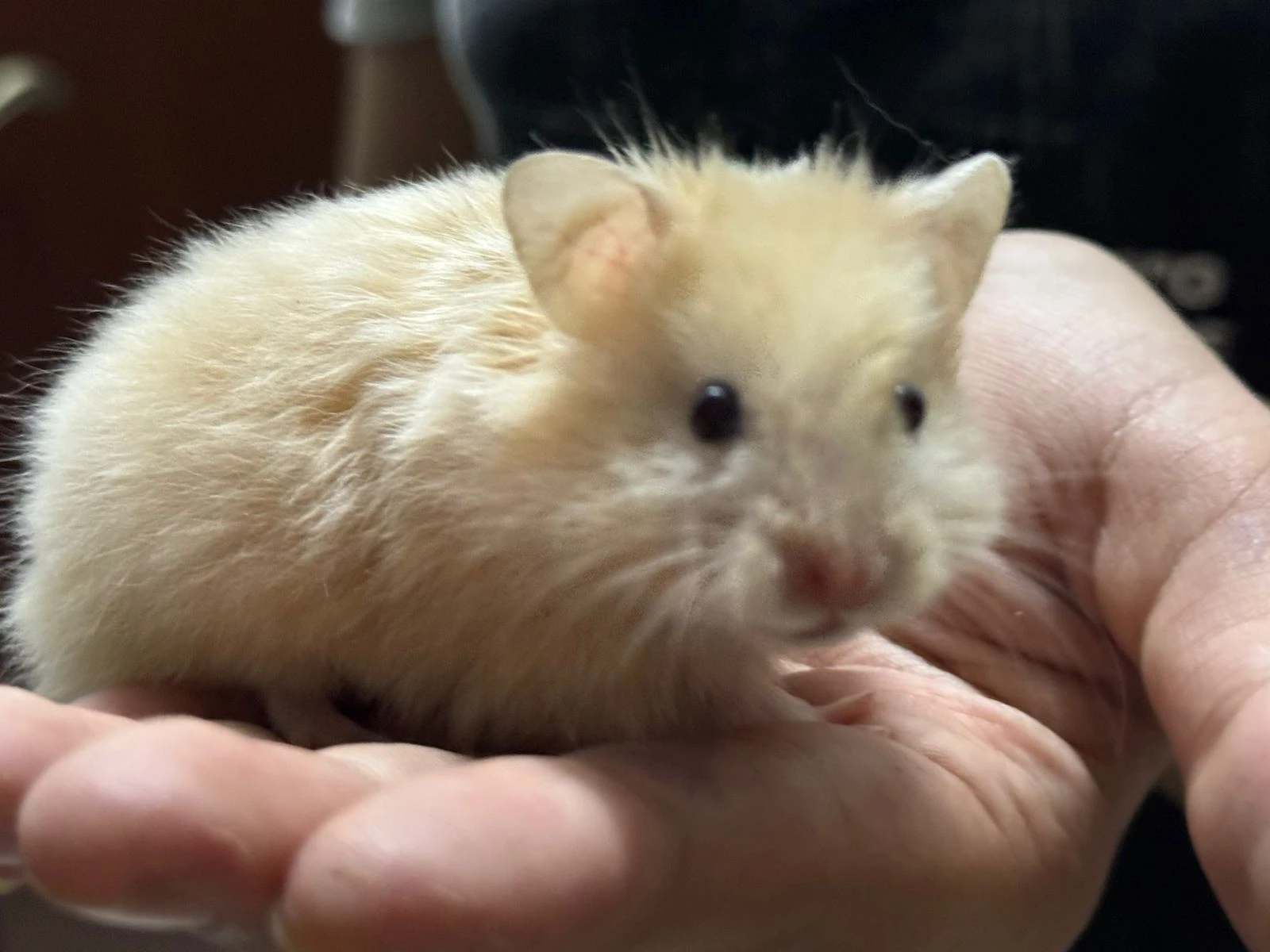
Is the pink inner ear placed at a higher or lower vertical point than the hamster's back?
higher

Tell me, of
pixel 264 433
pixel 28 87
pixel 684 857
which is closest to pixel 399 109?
pixel 28 87

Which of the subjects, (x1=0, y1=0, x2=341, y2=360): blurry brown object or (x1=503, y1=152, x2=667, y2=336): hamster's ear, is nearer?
(x1=503, y1=152, x2=667, y2=336): hamster's ear

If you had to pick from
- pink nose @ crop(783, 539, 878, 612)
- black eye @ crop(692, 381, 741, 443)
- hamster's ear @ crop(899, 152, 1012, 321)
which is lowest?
pink nose @ crop(783, 539, 878, 612)

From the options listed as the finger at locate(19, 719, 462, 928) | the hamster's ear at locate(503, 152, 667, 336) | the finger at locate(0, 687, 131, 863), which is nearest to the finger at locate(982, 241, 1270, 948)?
the hamster's ear at locate(503, 152, 667, 336)

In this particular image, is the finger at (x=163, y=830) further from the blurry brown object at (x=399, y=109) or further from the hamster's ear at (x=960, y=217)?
the blurry brown object at (x=399, y=109)

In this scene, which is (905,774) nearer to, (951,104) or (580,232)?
(580,232)

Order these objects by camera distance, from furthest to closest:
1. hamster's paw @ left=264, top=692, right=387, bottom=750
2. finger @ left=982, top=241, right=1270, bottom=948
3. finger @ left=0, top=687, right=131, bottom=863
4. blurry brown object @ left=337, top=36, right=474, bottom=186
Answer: blurry brown object @ left=337, top=36, right=474, bottom=186 < hamster's paw @ left=264, top=692, right=387, bottom=750 < finger @ left=982, top=241, right=1270, bottom=948 < finger @ left=0, top=687, right=131, bottom=863

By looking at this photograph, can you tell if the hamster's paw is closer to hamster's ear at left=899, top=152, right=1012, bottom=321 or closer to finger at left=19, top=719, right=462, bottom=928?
finger at left=19, top=719, right=462, bottom=928
